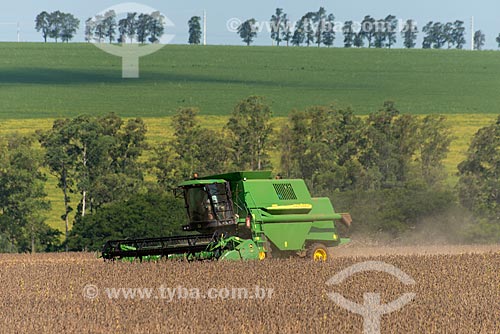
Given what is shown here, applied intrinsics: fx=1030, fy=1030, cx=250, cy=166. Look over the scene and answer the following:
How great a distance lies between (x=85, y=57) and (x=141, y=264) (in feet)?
223

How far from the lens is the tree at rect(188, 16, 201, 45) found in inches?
3952

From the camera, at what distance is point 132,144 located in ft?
157

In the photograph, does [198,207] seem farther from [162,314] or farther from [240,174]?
[162,314]

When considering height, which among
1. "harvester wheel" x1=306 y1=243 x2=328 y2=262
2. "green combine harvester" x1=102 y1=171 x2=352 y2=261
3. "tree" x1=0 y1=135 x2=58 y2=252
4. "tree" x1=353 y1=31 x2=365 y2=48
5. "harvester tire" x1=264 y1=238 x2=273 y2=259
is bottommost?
"tree" x1=0 y1=135 x2=58 y2=252

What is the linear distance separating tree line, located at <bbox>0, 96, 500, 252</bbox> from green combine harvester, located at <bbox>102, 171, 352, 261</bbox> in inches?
569

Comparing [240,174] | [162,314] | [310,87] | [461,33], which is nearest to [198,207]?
[240,174]

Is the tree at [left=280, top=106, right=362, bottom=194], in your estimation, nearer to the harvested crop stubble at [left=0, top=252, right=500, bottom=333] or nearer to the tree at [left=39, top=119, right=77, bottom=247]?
the tree at [left=39, top=119, right=77, bottom=247]

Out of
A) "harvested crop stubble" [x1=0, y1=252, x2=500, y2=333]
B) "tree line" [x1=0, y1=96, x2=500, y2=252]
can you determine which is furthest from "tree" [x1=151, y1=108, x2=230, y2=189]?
"harvested crop stubble" [x1=0, y1=252, x2=500, y2=333]

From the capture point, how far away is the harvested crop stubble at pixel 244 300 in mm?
11477

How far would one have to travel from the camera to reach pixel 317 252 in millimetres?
21469

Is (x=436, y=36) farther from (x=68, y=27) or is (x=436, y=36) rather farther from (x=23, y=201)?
(x=23, y=201)

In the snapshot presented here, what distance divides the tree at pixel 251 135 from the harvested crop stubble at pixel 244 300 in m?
28.0

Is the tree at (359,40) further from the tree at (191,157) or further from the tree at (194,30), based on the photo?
the tree at (191,157)

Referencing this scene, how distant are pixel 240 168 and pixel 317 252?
25717 mm
